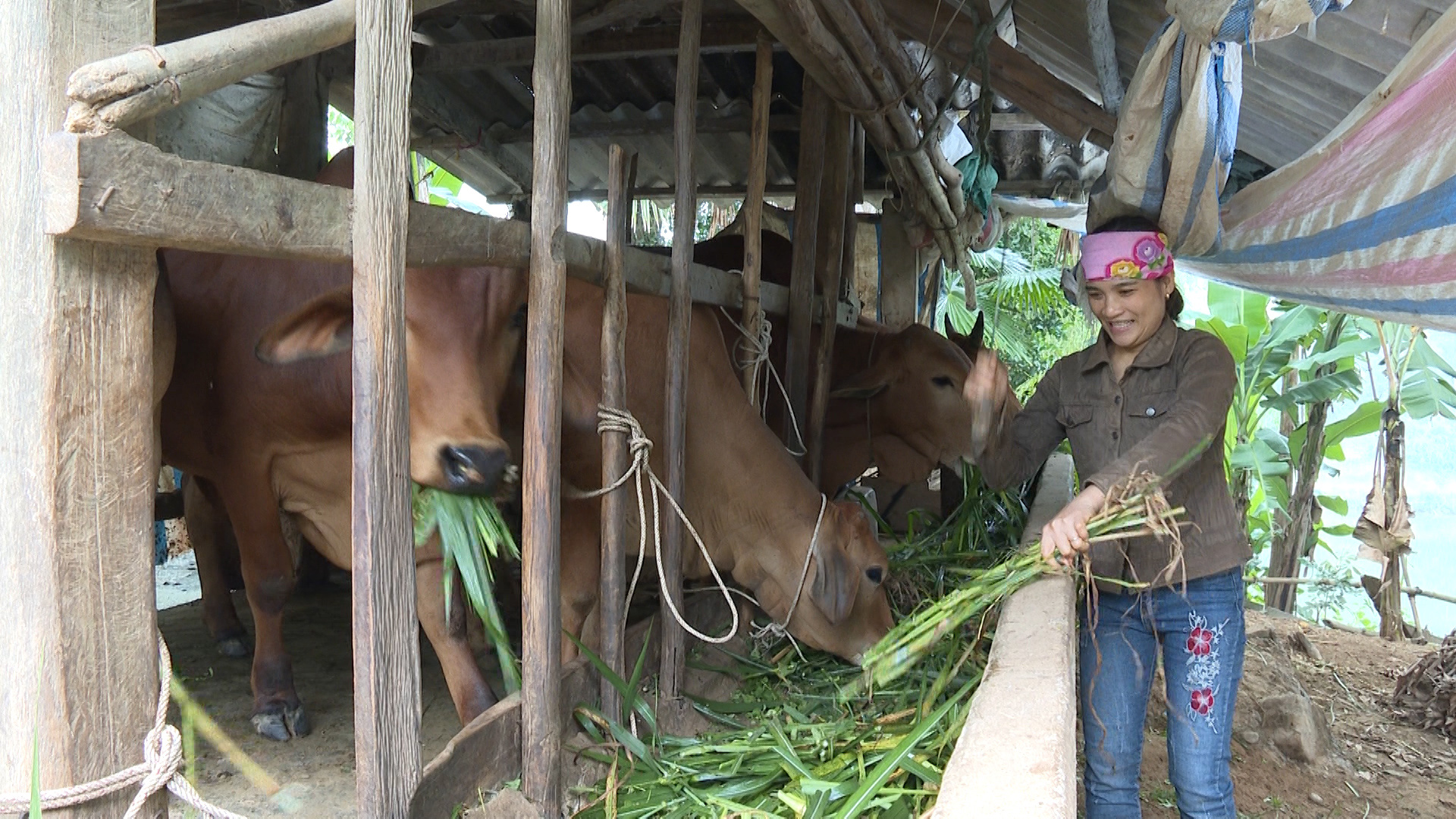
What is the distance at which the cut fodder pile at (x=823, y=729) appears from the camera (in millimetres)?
2561

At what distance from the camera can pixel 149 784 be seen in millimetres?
1576

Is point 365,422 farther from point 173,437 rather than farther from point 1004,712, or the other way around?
point 173,437

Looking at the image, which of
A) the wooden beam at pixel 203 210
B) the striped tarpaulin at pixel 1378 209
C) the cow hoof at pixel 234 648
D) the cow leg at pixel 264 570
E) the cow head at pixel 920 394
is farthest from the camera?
the cow head at pixel 920 394

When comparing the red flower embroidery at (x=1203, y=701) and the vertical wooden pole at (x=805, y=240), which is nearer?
the red flower embroidery at (x=1203, y=701)

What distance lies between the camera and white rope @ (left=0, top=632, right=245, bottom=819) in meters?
1.49

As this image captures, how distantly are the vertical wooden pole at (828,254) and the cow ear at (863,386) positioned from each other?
9.2 inches

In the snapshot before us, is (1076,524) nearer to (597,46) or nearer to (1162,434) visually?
(1162,434)

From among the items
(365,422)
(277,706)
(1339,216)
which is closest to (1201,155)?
(1339,216)

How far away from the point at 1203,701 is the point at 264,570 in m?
3.11

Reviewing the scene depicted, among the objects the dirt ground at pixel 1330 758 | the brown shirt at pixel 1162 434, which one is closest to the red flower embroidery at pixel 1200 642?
the brown shirt at pixel 1162 434

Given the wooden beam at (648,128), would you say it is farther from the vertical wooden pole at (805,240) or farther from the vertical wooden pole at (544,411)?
the vertical wooden pole at (544,411)

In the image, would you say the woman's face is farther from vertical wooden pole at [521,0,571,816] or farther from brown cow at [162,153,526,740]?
brown cow at [162,153,526,740]

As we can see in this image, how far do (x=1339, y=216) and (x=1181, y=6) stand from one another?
868 millimetres

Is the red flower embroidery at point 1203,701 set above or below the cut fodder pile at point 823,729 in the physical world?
Answer: above
